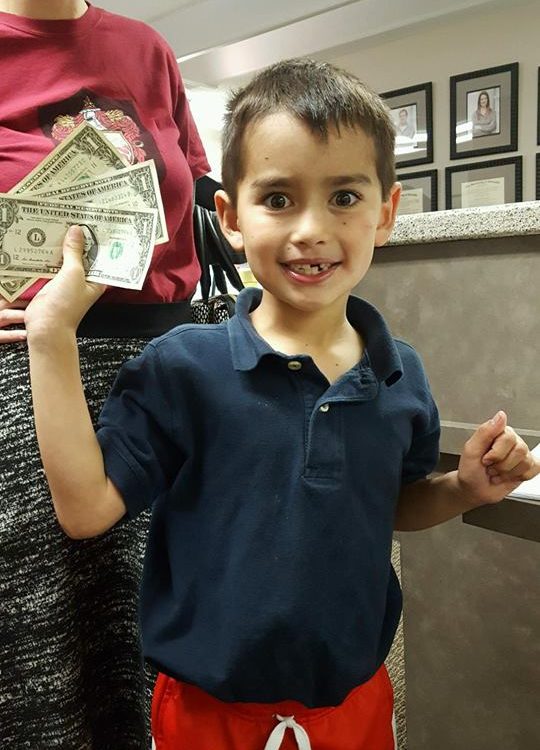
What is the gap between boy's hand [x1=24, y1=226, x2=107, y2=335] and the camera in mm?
654

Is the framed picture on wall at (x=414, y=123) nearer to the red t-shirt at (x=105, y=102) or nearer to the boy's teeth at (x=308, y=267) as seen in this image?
the red t-shirt at (x=105, y=102)

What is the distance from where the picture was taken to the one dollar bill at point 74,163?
0.71 m

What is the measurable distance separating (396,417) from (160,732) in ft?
1.50

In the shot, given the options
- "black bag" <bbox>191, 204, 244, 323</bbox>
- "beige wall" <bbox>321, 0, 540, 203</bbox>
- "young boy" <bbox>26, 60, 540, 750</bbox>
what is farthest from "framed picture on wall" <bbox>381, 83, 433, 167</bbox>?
"young boy" <bbox>26, 60, 540, 750</bbox>

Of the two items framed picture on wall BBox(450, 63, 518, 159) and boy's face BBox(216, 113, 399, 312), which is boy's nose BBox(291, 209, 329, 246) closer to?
boy's face BBox(216, 113, 399, 312)

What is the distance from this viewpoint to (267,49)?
193 inches

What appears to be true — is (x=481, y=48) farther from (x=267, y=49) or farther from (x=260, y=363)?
(x=260, y=363)

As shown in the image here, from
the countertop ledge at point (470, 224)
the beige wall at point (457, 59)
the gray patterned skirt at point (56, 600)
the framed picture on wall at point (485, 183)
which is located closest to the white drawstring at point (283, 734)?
the gray patterned skirt at point (56, 600)

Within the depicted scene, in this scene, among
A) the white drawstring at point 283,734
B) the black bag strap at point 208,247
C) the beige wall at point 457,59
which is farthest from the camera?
the beige wall at point 457,59

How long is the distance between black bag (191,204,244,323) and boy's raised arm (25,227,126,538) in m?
0.46

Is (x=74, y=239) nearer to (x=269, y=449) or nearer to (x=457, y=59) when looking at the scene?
(x=269, y=449)

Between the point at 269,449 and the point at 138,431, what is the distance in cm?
13

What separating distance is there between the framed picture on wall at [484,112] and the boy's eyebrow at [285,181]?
4.30m

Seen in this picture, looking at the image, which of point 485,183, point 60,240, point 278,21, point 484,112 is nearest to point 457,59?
point 484,112
